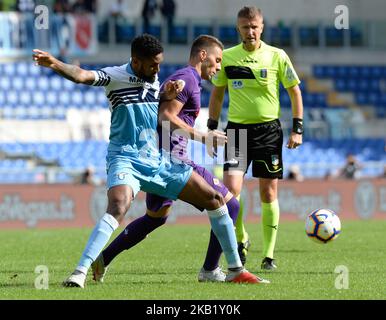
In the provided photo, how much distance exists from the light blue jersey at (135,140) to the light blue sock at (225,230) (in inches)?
16.4

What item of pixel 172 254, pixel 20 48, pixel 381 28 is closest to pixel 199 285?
pixel 172 254

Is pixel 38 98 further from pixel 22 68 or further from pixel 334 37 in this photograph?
pixel 334 37

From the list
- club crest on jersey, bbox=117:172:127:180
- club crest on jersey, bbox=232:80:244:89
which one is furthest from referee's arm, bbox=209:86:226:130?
club crest on jersey, bbox=117:172:127:180

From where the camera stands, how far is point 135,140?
8.35 m

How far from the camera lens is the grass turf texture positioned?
7945 millimetres

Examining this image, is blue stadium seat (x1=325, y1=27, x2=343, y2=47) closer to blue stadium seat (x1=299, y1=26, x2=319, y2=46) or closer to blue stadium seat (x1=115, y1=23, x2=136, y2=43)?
blue stadium seat (x1=299, y1=26, x2=319, y2=46)

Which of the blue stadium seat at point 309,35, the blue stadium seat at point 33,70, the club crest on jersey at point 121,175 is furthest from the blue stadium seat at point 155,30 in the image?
the club crest on jersey at point 121,175

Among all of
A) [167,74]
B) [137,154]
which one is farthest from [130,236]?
[167,74]

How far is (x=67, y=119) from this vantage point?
26.9 m

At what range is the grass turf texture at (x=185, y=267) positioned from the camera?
26.1ft

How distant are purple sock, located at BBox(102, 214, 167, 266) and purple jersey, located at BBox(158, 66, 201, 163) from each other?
3.06ft

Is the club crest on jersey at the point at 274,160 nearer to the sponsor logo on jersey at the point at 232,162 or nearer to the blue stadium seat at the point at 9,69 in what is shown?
the sponsor logo on jersey at the point at 232,162

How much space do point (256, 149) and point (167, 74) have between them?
62.6ft
